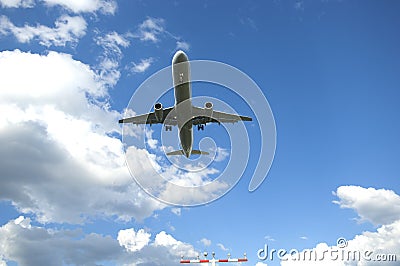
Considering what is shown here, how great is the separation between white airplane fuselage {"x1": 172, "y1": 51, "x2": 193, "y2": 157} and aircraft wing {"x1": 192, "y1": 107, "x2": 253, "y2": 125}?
4.56 feet

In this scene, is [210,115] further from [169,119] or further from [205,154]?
[205,154]

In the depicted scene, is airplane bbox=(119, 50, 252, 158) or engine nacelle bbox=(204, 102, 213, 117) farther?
engine nacelle bbox=(204, 102, 213, 117)

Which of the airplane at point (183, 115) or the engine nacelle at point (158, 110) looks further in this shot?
the engine nacelle at point (158, 110)

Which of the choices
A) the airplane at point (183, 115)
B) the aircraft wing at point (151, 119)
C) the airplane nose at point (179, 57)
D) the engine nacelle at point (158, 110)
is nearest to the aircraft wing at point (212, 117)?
the airplane at point (183, 115)

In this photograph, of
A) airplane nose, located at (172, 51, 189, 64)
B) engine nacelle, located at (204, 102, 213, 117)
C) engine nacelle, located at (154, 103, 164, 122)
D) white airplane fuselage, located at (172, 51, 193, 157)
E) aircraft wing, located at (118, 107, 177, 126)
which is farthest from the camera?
aircraft wing, located at (118, 107, 177, 126)

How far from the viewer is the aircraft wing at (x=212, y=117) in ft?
191

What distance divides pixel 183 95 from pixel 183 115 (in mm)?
4418

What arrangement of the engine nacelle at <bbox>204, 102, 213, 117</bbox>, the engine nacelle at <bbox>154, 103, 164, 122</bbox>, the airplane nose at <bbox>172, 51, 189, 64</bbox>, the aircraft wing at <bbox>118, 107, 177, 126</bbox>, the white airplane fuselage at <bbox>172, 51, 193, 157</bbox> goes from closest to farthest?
1. the airplane nose at <bbox>172, 51, 189, 64</bbox>
2. the white airplane fuselage at <bbox>172, 51, 193, 157</bbox>
3. the engine nacelle at <bbox>154, 103, 164, 122</bbox>
4. the engine nacelle at <bbox>204, 102, 213, 117</bbox>
5. the aircraft wing at <bbox>118, 107, 177, 126</bbox>

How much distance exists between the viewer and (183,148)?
61938 millimetres

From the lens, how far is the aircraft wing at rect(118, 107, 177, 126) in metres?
60.1

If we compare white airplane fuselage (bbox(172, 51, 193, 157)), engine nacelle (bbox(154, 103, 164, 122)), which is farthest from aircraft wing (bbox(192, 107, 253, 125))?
engine nacelle (bbox(154, 103, 164, 122))

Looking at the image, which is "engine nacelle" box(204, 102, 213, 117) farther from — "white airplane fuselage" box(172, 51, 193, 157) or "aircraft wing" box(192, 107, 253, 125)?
"white airplane fuselage" box(172, 51, 193, 157)

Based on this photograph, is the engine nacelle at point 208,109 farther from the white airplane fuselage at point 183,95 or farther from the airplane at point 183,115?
the white airplane fuselage at point 183,95

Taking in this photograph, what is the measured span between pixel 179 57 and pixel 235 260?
85.5 feet
